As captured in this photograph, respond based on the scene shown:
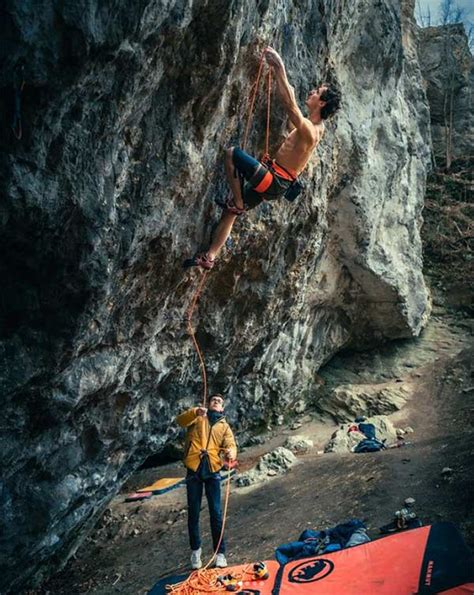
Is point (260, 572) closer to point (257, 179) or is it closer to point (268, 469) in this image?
point (257, 179)

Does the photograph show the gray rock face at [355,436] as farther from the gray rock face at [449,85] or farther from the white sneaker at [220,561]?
the gray rock face at [449,85]

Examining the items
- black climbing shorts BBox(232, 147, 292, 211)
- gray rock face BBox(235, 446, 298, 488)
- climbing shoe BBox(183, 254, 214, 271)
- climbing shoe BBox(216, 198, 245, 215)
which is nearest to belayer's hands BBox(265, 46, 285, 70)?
black climbing shorts BBox(232, 147, 292, 211)

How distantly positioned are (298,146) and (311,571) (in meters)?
4.39

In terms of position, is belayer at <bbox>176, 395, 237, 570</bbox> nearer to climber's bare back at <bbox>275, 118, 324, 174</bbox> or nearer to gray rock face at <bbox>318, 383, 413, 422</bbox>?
climber's bare back at <bbox>275, 118, 324, 174</bbox>

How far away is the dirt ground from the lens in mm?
6809

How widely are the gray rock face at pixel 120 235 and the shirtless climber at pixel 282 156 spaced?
278mm

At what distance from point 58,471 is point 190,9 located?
17.7 feet

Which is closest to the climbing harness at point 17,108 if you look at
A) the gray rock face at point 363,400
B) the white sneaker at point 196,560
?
the white sneaker at point 196,560

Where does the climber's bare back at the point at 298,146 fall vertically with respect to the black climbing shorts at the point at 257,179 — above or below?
above

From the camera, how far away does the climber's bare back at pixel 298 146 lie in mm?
5742

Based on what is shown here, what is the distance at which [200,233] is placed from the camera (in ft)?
21.4

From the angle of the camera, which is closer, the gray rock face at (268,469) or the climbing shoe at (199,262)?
the climbing shoe at (199,262)

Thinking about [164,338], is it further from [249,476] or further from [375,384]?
[375,384]

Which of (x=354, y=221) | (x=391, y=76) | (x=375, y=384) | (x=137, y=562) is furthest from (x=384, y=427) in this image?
(x=391, y=76)
